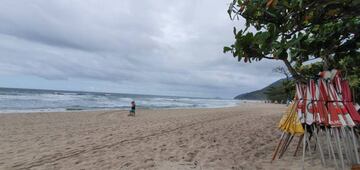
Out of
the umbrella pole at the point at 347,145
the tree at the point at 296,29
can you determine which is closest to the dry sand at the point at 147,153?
the umbrella pole at the point at 347,145

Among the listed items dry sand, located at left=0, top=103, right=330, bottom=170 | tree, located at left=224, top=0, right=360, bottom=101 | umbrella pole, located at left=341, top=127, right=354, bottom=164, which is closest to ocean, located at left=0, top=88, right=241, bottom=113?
dry sand, located at left=0, top=103, right=330, bottom=170

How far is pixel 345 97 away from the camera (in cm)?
505

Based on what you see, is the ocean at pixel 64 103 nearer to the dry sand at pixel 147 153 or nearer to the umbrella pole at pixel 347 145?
the dry sand at pixel 147 153

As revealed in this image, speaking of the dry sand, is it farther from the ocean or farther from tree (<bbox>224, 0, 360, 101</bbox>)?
the ocean

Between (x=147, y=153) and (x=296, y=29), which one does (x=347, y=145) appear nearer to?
(x=296, y=29)

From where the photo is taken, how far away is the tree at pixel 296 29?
408 centimetres

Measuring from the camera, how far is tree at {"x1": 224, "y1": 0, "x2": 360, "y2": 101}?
161 inches

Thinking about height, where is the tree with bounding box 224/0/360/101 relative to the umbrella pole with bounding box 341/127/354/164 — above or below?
above

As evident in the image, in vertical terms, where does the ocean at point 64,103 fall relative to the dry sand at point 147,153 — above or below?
above

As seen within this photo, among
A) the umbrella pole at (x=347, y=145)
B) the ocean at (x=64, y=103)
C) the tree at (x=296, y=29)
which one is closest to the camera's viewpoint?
the tree at (x=296, y=29)

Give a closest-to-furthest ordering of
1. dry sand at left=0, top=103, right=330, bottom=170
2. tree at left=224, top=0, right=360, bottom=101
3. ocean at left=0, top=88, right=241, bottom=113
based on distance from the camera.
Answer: tree at left=224, top=0, right=360, bottom=101
dry sand at left=0, top=103, right=330, bottom=170
ocean at left=0, top=88, right=241, bottom=113

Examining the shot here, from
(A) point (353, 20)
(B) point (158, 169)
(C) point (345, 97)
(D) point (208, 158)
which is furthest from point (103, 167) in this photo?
(A) point (353, 20)

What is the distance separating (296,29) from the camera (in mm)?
4629

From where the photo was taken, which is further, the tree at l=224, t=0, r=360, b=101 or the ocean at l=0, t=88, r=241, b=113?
the ocean at l=0, t=88, r=241, b=113
